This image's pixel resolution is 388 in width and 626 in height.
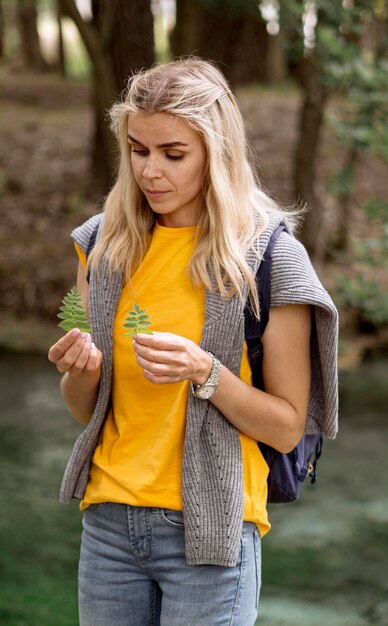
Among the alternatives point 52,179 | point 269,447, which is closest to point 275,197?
point 269,447

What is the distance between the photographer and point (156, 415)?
86.1 inches

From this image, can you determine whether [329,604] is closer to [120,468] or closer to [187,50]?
[120,468]

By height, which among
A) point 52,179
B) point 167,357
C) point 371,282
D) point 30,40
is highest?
point 167,357

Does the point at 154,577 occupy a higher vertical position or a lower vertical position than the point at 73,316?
lower

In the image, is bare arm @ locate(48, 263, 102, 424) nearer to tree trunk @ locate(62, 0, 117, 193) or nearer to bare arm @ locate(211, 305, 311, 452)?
bare arm @ locate(211, 305, 311, 452)

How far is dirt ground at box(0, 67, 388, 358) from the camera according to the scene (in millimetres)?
9672

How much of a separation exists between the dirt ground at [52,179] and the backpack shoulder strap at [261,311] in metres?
5.93

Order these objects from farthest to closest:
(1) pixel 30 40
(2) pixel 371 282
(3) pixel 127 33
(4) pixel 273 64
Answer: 1. (1) pixel 30 40
2. (4) pixel 273 64
3. (3) pixel 127 33
4. (2) pixel 371 282

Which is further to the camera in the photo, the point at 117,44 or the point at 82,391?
the point at 117,44

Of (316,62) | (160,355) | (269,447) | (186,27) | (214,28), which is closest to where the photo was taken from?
(160,355)

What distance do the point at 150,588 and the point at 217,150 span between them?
101 centimetres

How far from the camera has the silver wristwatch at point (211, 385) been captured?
2064 mm

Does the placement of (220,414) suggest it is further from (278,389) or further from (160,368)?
(160,368)

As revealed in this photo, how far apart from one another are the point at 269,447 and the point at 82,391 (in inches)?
18.2
